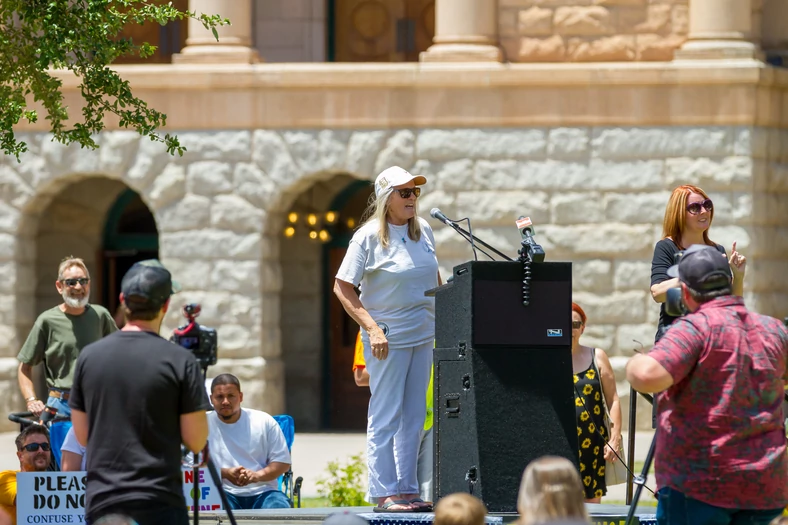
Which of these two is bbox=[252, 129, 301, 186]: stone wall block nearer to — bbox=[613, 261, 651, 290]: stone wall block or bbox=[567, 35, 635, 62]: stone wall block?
bbox=[567, 35, 635, 62]: stone wall block

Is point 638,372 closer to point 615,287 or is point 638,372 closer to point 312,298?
point 615,287

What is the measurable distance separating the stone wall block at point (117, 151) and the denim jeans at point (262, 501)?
8399mm

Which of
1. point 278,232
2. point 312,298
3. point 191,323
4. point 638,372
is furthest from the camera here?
point 312,298

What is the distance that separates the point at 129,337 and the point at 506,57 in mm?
11897

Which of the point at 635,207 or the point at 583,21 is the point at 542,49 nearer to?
the point at 583,21

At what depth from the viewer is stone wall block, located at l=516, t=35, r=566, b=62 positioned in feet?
55.8

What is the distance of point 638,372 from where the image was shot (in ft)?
18.4

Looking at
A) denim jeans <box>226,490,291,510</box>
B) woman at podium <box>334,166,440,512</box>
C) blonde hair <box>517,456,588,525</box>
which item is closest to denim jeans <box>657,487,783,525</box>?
blonde hair <box>517,456,588,525</box>

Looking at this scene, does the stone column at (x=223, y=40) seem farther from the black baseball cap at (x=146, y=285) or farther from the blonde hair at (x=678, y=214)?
the black baseball cap at (x=146, y=285)

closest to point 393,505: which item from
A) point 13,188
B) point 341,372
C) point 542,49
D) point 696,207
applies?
point 696,207

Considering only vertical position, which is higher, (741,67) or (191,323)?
(741,67)

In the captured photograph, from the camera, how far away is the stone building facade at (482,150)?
16.4 metres

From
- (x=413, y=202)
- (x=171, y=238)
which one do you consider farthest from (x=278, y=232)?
(x=413, y=202)

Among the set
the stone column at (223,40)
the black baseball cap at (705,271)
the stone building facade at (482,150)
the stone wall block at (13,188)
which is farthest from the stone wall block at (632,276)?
the black baseball cap at (705,271)
